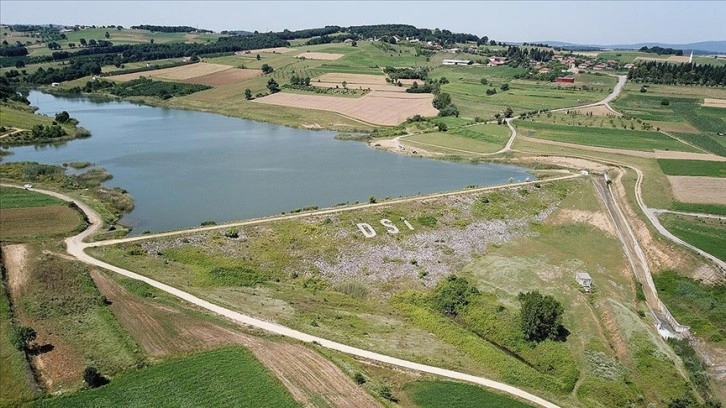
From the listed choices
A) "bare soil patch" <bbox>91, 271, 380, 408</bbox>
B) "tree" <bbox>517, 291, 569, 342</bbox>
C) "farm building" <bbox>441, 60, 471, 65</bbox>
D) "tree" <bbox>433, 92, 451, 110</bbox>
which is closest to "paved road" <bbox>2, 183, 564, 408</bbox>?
"bare soil patch" <bbox>91, 271, 380, 408</bbox>

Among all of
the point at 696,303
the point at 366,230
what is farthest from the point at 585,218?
the point at 366,230

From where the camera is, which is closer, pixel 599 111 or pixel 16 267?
pixel 16 267

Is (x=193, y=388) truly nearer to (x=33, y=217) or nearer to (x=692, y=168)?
(x=33, y=217)

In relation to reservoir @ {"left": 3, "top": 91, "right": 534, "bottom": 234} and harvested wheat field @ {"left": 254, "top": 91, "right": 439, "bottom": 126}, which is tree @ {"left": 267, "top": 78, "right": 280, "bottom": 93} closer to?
harvested wheat field @ {"left": 254, "top": 91, "right": 439, "bottom": 126}

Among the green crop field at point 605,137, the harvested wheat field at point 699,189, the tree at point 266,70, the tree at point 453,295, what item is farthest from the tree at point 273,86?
the tree at point 453,295

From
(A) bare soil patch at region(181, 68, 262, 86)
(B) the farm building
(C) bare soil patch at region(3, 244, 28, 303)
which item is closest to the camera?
(C) bare soil patch at region(3, 244, 28, 303)

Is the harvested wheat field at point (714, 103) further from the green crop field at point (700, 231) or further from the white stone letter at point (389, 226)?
the white stone letter at point (389, 226)

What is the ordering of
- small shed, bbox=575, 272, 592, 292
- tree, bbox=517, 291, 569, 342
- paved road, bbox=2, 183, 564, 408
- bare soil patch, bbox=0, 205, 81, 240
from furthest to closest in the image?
bare soil patch, bbox=0, 205, 81, 240, small shed, bbox=575, 272, 592, 292, tree, bbox=517, 291, 569, 342, paved road, bbox=2, 183, 564, 408
